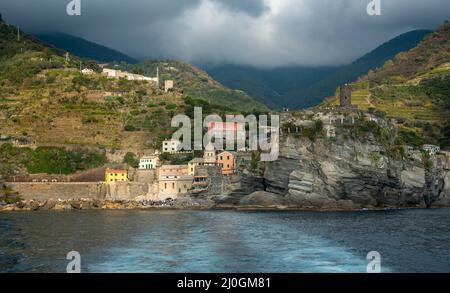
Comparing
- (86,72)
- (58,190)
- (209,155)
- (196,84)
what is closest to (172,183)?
(209,155)

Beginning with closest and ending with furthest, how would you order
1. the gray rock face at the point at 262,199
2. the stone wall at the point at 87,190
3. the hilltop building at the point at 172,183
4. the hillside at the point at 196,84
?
1. the gray rock face at the point at 262,199
2. the stone wall at the point at 87,190
3. the hilltop building at the point at 172,183
4. the hillside at the point at 196,84

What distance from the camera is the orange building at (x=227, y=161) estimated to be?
234ft

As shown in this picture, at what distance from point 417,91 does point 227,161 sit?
48498 millimetres

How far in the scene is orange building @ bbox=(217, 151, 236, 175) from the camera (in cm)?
7131

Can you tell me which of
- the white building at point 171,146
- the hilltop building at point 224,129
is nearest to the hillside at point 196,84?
the hilltop building at point 224,129

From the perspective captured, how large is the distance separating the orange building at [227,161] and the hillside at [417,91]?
832 inches

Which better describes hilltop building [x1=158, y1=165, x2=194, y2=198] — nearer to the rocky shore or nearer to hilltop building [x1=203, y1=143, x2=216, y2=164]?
the rocky shore

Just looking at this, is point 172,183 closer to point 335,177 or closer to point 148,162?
point 148,162

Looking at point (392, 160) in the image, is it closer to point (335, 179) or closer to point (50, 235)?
point (335, 179)

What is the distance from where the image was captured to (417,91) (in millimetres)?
107625

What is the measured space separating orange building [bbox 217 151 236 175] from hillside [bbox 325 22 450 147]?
2113cm

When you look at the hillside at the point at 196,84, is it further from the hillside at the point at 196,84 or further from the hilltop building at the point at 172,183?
the hilltop building at the point at 172,183

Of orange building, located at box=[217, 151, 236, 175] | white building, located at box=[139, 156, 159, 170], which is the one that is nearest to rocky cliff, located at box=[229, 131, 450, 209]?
orange building, located at box=[217, 151, 236, 175]
